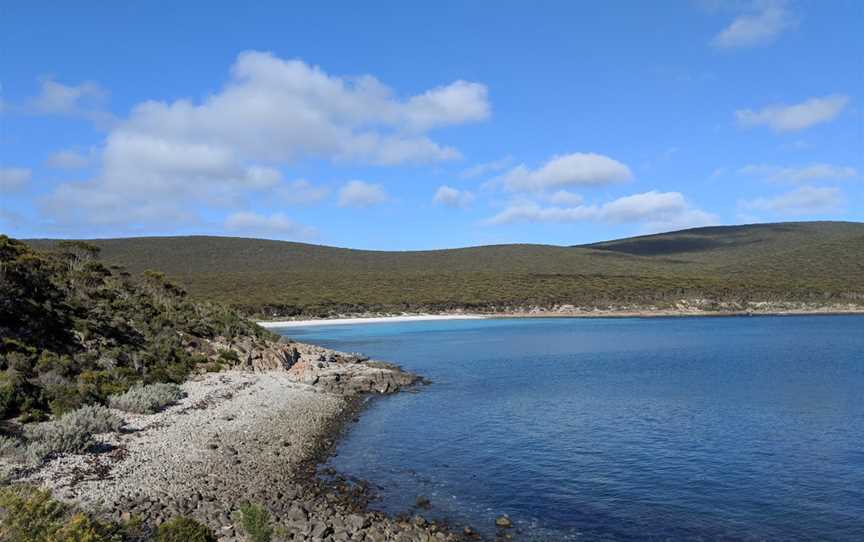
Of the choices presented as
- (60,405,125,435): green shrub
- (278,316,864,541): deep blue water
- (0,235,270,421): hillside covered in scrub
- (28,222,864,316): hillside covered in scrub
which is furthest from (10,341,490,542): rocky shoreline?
(28,222,864,316): hillside covered in scrub

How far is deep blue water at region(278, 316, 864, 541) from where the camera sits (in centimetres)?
1647

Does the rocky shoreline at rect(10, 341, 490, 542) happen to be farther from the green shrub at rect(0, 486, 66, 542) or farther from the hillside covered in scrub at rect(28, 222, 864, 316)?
the hillside covered in scrub at rect(28, 222, 864, 316)

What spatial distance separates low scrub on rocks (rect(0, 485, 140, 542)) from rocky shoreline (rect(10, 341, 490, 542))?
1.75m

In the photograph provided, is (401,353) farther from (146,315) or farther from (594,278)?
(594,278)

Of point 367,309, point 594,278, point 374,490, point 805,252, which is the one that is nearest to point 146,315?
point 374,490

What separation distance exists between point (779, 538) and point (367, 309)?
9858 centimetres

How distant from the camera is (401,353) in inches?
2299

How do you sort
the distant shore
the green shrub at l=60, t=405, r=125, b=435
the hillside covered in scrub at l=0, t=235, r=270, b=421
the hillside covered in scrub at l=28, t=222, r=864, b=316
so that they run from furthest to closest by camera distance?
the hillside covered in scrub at l=28, t=222, r=864, b=316
the distant shore
the hillside covered in scrub at l=0, t=235, r=270, b=421
the green shrub at l=60, t=405, r=125, b=435

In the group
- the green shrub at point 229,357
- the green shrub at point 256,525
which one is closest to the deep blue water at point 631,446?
the green shrub at point 256,525

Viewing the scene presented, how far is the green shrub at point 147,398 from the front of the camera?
23.3 meters

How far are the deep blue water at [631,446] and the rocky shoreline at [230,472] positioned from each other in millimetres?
1399

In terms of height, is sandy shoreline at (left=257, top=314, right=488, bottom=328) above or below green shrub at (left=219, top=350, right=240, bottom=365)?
below

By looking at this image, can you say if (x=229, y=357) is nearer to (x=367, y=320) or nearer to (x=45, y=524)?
(x=45, y=524)

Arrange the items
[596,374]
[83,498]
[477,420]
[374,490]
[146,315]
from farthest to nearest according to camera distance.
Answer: [596,374] → [146,315] → [477,420] → [374,490] → [83,498]
